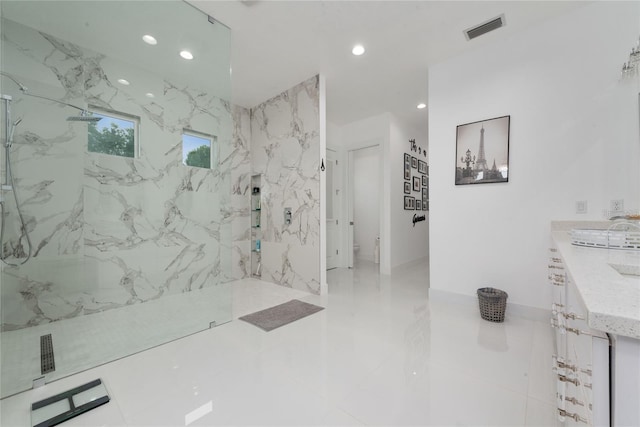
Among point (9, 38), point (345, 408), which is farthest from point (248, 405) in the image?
point (9, 38)

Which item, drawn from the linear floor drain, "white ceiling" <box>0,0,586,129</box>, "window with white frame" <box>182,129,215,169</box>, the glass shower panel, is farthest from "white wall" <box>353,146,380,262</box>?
the linear floor drain

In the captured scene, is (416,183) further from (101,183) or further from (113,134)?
(101,183)

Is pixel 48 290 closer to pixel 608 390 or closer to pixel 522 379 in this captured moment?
pixel 608 390

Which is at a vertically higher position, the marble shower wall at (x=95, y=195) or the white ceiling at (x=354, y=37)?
the white ceiling at (x=354, y=37)

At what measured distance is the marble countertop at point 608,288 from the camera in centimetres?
57

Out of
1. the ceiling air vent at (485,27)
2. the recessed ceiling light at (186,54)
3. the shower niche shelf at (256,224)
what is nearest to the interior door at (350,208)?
the shower niche shelf at (256,224)

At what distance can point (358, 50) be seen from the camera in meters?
3.09

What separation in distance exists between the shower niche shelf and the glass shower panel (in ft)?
5.23

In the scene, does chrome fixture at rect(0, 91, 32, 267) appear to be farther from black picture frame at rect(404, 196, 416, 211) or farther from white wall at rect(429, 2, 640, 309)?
black picture frame at rect(404, 196, 416, 211)

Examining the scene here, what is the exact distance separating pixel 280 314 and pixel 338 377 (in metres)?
1.29

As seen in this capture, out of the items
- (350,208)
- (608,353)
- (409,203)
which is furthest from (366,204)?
(608,353)

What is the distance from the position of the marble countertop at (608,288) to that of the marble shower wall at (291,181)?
281 centimetres

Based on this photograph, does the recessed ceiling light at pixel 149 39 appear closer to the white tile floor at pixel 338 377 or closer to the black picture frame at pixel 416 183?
the white tile floor at pixel 338 377

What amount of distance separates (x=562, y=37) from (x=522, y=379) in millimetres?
3167
